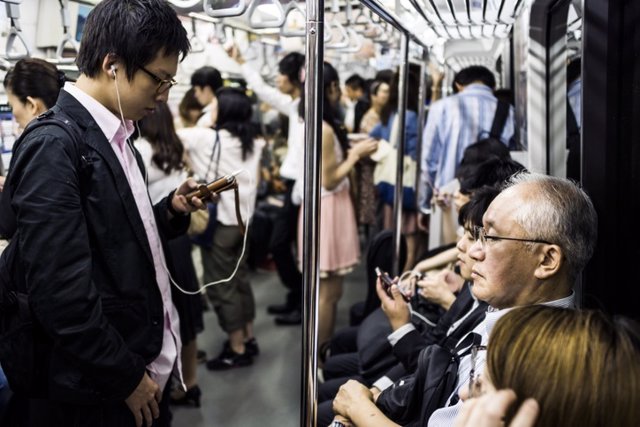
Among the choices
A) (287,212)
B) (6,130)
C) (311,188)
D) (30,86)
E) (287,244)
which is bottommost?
(287,244)

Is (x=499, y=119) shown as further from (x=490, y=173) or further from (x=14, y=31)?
(x=14, y=31)

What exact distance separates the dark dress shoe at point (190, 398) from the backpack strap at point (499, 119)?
6.60 feet

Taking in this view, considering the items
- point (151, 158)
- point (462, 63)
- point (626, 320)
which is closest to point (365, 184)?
point (462, 63)

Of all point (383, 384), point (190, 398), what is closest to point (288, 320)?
point (190, 398)

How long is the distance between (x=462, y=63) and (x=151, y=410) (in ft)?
9.78

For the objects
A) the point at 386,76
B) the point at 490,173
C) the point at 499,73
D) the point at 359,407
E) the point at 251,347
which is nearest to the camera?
the point at 359,407

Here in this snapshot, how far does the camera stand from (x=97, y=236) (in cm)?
151

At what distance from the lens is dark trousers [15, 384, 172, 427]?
1.59 metres

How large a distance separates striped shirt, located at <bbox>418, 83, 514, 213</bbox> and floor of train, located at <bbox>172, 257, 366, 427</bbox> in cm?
125

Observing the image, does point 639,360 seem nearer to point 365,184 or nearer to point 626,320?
point 626,320

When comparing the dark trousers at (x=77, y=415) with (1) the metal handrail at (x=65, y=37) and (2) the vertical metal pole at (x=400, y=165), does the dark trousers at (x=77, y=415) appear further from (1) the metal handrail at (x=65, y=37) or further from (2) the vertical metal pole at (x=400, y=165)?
→ (2) the vertical metal pole at (x=400, y=165)

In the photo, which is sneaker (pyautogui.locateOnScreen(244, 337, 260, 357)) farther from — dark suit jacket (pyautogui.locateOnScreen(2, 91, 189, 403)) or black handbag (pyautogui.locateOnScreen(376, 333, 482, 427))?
dark suit jacket (pyautogui.locateOnScreen(2, 91, 189, 403))

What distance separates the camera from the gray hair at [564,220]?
151 centimetres

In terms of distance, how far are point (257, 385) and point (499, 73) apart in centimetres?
218
